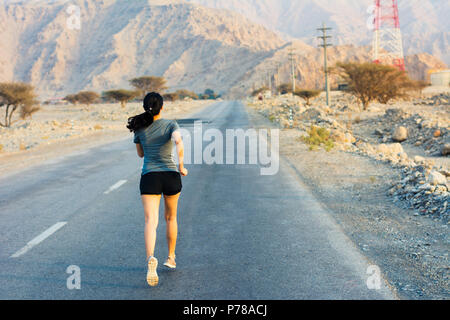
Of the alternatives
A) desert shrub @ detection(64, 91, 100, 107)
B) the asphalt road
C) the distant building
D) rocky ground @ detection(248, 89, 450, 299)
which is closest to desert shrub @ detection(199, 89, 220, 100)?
desert shrub @ detection(64, 91, 100, 107)

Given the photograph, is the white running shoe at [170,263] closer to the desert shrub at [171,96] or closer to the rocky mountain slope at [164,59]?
the desert shrub at [171,96]

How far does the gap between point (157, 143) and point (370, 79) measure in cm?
4191

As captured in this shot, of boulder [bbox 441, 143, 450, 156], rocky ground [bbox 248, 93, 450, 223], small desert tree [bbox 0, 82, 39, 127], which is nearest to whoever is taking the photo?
rocky ground [bbox 248, 93, 450, 223]

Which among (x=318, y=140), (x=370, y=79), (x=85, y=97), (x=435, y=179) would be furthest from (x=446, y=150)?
(x=85, y=97)

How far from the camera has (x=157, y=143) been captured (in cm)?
470

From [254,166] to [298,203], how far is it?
4.63m

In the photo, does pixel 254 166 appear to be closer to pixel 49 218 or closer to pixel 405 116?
pixel 49 218

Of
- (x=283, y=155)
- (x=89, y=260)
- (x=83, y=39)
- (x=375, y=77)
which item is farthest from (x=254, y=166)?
(x=83, y=39)

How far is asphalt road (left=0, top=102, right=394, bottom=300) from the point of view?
4512mm

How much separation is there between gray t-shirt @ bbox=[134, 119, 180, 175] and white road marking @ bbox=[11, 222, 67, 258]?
230 centimetres

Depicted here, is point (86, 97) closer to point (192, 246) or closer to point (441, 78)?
point (441, 78)

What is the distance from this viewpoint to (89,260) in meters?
5.41

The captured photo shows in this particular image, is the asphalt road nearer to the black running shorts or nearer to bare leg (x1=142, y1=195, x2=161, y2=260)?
bare leg (x1=142, y1=195, x2=161, y2=260)

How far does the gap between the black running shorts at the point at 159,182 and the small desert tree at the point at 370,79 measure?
4135cm
